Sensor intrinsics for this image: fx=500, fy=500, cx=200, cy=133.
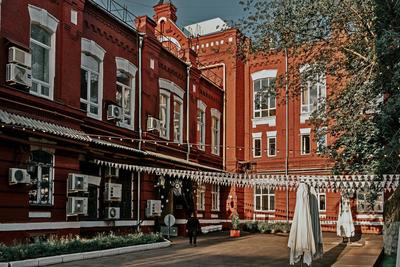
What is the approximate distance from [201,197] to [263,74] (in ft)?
33.0

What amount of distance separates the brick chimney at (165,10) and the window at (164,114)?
11222mm

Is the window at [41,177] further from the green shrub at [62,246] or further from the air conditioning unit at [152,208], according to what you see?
the air conditioning unit at [152,208]

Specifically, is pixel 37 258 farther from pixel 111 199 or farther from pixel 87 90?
pixel 87 90

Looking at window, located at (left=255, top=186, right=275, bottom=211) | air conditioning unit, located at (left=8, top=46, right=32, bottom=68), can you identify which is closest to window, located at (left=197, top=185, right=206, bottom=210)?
window, located at (left=255, top=186, right=275, bottom=211)

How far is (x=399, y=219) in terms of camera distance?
16688 millimetres

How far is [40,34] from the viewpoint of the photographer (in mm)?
15500

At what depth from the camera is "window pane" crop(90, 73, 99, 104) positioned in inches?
723

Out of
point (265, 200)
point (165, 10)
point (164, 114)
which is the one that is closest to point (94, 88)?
point (164, 114)

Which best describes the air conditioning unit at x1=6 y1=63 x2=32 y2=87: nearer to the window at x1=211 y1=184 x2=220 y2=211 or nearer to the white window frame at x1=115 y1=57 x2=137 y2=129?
the white window frame at x1=115 y1=57 x2=137 y2=129

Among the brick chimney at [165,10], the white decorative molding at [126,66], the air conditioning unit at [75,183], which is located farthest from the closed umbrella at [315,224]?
the brick chimney at [165,10]

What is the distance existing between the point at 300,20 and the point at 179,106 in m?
11.7

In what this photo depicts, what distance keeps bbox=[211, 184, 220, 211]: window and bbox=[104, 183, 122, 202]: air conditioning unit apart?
39.6 feet

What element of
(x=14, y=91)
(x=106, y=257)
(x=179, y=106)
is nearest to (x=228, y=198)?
(x=179, y=106)

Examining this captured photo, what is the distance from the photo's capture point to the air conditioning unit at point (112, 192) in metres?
18.2
